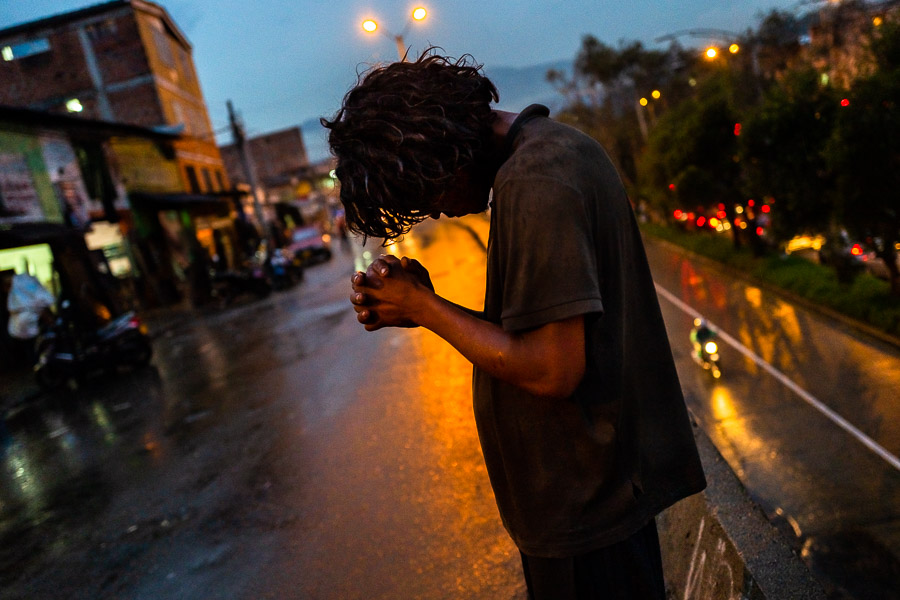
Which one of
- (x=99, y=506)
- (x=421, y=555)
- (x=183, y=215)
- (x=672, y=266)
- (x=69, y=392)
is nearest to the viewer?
(x=421, y=555)

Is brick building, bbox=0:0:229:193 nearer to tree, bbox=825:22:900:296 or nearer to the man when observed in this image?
tree, bbox=825:22:900:296

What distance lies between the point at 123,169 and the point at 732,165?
796 inches

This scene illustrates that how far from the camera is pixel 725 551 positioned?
7.96 feet

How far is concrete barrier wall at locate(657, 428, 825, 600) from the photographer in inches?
84.5

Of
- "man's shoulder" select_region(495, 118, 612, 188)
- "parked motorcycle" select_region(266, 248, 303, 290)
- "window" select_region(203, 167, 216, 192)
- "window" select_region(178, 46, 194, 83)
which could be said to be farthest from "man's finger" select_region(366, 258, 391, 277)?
"window" select_region(178, 46, 194, 83)

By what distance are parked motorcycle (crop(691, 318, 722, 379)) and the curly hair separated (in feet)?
28.8

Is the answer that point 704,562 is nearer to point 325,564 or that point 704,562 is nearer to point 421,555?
→ point 421,555

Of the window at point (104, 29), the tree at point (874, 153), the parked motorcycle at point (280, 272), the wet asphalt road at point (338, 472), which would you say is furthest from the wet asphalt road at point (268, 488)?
the window at point (104, 29)

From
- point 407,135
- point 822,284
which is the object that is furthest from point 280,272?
point 407,135

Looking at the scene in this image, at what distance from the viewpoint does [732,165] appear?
61.3 ft

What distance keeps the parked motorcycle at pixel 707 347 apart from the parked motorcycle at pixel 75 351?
951 centimetres

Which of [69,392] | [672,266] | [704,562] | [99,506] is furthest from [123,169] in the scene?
[704,562]

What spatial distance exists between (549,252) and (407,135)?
387 millimetres

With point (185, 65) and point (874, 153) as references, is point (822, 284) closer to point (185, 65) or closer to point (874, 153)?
point (874, 153)
